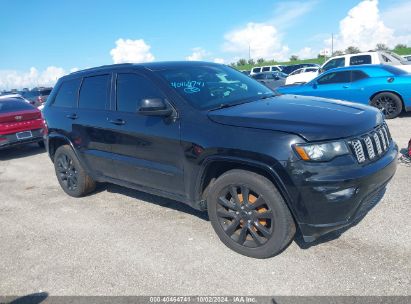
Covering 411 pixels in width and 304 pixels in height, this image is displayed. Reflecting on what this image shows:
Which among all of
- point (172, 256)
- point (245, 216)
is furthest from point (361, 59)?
point (172, 256)

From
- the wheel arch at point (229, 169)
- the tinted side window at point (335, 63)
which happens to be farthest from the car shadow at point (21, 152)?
the tinted side window at point (335, 63)

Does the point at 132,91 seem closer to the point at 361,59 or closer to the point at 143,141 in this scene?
the point at 143,141

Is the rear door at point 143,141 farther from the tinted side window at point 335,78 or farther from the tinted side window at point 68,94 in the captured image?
the tinted side window at point 335,78

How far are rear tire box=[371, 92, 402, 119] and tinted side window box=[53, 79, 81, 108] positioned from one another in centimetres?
736

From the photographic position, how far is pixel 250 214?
320 cm

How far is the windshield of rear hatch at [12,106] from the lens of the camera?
8.94 metres

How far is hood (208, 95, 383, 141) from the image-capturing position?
9.23ft

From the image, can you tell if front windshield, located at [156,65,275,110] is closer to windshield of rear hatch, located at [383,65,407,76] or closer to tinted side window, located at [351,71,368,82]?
tinted side window, located at [351,71,368,82]

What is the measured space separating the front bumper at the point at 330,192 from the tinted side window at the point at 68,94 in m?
3.41

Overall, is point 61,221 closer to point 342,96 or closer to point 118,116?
point 118,116

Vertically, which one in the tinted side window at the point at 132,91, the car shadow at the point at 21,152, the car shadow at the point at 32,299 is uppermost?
the tinted side window at the point at 132,91

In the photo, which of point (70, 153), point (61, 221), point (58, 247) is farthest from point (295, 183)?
point (70, 153)

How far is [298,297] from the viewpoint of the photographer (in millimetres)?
2707

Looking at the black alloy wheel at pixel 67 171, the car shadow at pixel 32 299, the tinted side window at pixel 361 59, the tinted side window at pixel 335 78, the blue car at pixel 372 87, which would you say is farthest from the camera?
the tinted side window at pixel 361 59
